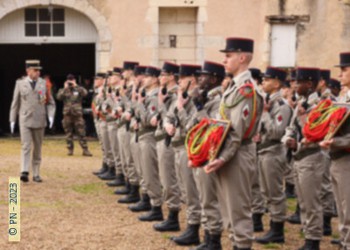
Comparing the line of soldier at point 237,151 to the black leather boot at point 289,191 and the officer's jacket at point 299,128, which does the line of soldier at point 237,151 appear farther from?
the black leather boot at point 289,191

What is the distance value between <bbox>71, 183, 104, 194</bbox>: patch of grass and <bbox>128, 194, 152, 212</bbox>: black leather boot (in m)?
1.77

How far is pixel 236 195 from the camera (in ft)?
19.7

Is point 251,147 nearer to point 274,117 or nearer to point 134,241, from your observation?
point 274,117

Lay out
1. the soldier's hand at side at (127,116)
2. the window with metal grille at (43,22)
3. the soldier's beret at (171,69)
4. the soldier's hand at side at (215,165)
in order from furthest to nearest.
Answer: the window with metal grille at (43,22), the soldier's hand at side at (127,116), the soldier's beret at (171,69), the soldier's hand at side at (215,165)

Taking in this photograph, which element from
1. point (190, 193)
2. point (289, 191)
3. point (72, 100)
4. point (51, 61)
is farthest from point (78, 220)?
point (51, 61)

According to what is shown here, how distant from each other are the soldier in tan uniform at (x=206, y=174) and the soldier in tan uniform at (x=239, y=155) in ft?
2.68

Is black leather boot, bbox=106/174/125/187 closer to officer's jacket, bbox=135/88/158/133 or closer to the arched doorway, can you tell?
officer's jacket, bbox=135/88/158/133

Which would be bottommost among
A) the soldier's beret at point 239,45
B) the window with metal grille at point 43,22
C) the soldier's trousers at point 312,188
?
the soldier's trousers at point 312,188

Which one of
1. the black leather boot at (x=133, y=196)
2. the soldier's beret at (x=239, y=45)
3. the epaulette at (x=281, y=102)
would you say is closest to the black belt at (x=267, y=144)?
the epaulette at (x=281, y=102)

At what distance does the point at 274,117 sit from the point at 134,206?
291cm

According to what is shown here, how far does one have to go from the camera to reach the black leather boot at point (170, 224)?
27.9 ft

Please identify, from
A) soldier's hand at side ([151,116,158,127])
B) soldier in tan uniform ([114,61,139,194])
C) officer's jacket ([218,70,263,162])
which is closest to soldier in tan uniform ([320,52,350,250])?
officer's jacket ([218,70,263,162])

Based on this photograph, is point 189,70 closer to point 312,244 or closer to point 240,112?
point 240,112

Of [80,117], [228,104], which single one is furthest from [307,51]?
[228,104]
